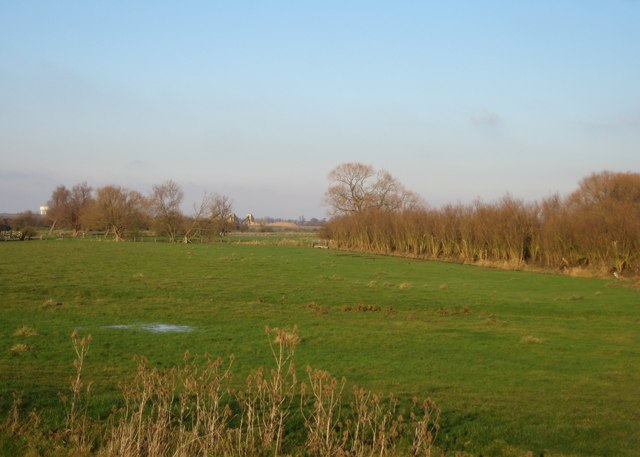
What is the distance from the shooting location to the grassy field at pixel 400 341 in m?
9.79

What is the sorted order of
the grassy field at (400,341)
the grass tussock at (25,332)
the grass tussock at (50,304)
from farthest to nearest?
the grass tussock at (50,304) < the grass tussock at (25,332) < the grassy field at (400,341)

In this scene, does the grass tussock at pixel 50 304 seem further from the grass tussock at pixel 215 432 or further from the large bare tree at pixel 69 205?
the large bare tree at pixel 69 205

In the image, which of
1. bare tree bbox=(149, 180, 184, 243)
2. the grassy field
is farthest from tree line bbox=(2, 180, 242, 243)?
the grassy field

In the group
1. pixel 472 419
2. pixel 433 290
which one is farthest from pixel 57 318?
pixel 433 290

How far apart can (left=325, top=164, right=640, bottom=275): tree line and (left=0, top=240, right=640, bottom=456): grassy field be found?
864 centimetres

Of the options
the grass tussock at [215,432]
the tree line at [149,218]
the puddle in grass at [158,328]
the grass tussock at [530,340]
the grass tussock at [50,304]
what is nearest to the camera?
the grass tussock at [215,432]

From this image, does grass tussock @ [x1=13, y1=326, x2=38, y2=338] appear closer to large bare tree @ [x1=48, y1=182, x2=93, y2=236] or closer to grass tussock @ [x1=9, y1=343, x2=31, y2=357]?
grass tussock @ [x1=9, y1=343, x2=31, y2=357]

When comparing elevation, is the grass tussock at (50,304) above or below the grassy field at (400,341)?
above

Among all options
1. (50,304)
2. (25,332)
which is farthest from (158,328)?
(50,304)

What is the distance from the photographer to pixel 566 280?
4256 cm

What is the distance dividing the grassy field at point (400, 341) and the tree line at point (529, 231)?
28.3 feet

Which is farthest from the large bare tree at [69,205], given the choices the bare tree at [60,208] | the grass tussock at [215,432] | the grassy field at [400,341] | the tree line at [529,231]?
the grass tussock at [215,432]

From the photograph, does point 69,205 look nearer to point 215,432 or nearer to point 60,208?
point 60,208

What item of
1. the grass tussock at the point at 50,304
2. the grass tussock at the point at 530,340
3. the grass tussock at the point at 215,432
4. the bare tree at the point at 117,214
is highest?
the bare tree at the point at 117,214
